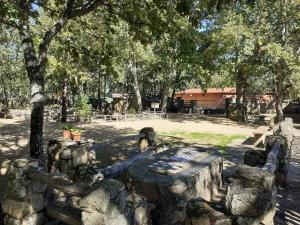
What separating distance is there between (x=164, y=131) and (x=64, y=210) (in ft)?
62.7

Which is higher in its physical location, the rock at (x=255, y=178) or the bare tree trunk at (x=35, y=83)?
the bare tree trunk at (x=35, y=83)

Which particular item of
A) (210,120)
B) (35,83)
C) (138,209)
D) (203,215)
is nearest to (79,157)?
(35,83)

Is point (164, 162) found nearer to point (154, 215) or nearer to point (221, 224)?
point (154, 215)

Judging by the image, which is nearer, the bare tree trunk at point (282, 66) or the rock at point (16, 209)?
the rock at point (16, 209)

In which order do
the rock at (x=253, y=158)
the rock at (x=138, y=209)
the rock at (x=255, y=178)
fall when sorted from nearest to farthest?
the rock at (x=255, y=178), the rock at (x=138, y=209), the rock at (x=253, y=158)

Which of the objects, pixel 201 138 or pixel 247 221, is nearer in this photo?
pixel 247 221

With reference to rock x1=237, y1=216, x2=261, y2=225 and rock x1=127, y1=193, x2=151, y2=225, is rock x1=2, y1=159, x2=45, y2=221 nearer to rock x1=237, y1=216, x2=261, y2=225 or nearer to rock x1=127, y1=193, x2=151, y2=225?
rock x1=127, y1=193, x2=151, y2=225

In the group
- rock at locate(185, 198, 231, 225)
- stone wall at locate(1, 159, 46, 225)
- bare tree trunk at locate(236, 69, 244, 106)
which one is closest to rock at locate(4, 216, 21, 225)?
stone wall at locate(1, 159, 46, 225)

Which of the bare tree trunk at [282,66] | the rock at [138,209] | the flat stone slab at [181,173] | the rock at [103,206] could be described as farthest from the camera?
the bare tree trunk at [282,66]

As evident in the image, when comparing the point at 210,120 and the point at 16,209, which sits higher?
the point at 16,209

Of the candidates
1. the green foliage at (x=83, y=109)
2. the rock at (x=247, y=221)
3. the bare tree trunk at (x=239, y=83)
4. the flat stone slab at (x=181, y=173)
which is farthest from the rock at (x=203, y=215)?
the bare tree trunk at (x=239, y=83)

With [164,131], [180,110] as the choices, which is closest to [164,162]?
[164,131]

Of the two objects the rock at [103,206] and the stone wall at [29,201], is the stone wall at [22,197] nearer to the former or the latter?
the stone wall at [29,201]

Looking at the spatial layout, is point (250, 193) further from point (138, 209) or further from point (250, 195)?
point (138, 209)
